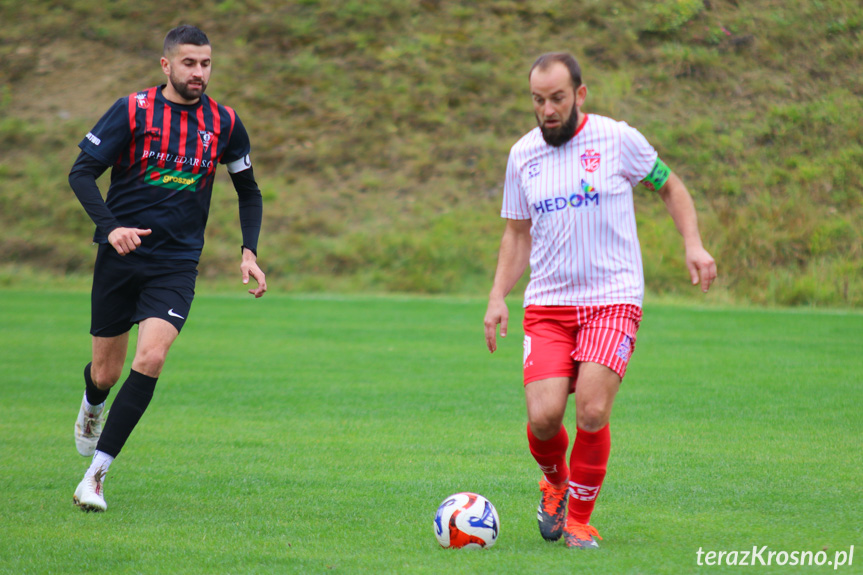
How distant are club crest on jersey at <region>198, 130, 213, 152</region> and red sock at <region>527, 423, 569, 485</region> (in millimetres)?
2470

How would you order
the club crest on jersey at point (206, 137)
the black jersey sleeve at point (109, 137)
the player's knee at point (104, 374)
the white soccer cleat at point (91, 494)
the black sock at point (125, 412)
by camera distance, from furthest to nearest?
the player's knee at point (104, 374) → the club crest on jersey at point (206, 137) → the black jersey sleeve at point (109, 137) → the black sock at point (125, 412) → the white soccer cleat at point (91, 494)

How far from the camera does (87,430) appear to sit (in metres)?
6.02

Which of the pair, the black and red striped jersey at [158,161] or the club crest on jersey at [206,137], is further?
the club crest on jersey at [206,137]

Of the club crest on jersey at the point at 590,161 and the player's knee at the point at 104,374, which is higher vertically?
the club crest on jersey at the point at 590,161

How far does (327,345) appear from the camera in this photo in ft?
42.0

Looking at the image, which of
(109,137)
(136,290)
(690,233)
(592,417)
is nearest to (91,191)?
(109,137)

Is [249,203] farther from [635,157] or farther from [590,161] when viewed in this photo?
[635,157]

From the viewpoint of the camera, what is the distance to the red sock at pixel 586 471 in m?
4.26

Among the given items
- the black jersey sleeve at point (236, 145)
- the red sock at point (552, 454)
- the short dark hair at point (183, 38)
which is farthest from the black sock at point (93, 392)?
the red sock at point (552, 454)

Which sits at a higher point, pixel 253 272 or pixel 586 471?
pixel 253 272

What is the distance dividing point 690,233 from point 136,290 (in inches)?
121

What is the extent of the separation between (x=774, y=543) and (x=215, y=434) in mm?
4368

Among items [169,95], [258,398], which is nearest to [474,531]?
[169,95]

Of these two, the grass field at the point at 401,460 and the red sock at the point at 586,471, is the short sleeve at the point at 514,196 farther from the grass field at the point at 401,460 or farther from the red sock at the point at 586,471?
the grass field at the point at 401,460
